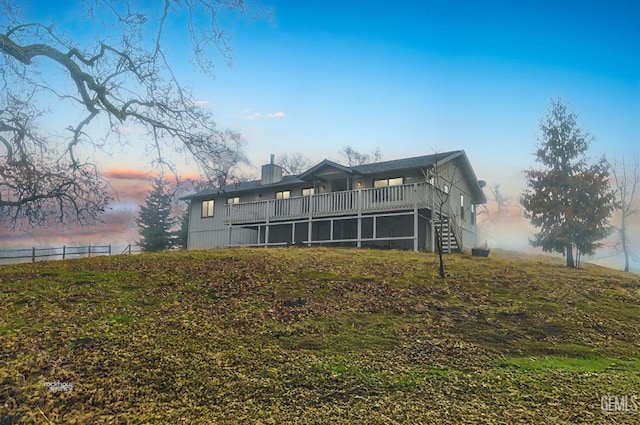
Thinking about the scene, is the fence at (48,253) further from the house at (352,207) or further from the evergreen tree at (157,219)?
the evergreen tree at (157,219)

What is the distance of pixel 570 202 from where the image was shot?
2591 centimetres

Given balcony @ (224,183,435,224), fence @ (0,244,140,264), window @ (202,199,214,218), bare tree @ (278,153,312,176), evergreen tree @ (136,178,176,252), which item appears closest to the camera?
balcony @ (224,183,435,224)

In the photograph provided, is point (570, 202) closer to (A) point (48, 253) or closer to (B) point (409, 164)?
(B) point (409, 164)

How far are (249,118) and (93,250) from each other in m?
19.7

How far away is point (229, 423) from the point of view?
16.1ft

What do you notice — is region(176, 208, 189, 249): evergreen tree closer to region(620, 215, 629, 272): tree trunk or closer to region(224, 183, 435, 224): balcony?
region(224, 183, 435, 224): balcony

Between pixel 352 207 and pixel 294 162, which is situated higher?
pixel 294 162

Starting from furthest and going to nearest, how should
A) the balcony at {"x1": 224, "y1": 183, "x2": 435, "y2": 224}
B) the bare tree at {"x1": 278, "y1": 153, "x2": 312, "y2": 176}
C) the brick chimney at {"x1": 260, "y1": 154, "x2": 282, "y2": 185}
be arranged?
the bare tree at {"x1": 278, "y1": 153, "x2": 312, "y2": 176}, the brick chimney at {"x1": 260, "y1": 154, "x2": 282, "y2": 185}, the balcony at {"x1": 224, "y1": 183, "x2": 435, "y2": 224}

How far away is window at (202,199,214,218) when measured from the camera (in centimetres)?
3050

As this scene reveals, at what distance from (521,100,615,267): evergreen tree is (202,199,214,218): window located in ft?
69.6

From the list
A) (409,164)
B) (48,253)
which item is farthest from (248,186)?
(48,253)

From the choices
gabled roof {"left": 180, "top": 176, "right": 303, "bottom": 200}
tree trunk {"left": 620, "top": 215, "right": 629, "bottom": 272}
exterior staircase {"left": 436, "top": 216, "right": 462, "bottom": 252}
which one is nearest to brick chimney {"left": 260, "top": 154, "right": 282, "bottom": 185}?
gabled roof {"left": 180, "top": 176, "right": 303, "bottom": 200}

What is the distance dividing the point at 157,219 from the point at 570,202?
36.9 metres

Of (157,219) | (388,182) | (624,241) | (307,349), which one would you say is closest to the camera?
(307,349)
